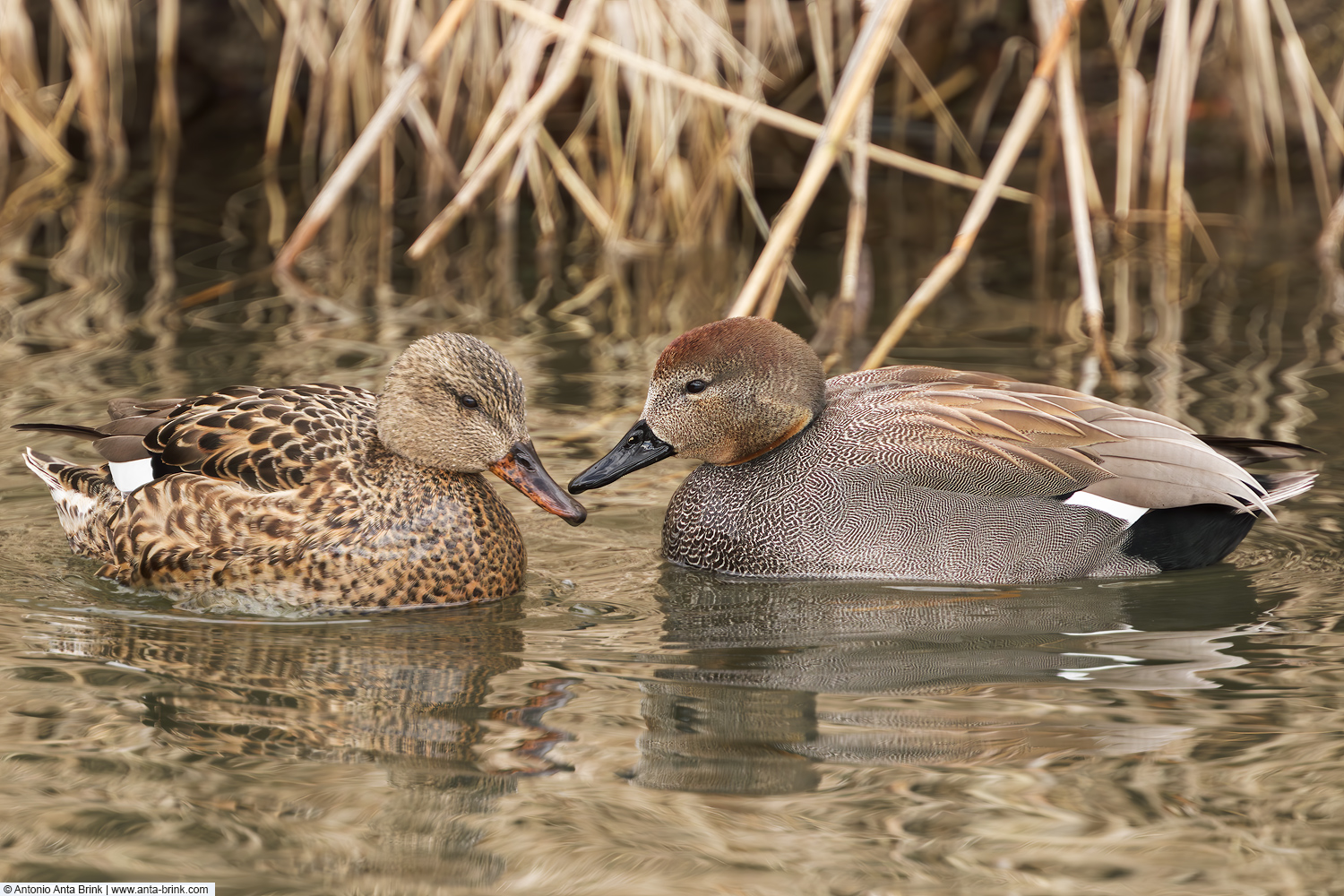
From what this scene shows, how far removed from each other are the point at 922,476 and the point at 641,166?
470 centimetres

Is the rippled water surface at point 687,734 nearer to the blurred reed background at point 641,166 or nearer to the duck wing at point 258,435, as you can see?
the duck wing at point 258,435

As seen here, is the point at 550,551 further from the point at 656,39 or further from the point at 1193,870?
the point at 656,39

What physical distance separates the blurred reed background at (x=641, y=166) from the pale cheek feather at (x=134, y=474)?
1.41m

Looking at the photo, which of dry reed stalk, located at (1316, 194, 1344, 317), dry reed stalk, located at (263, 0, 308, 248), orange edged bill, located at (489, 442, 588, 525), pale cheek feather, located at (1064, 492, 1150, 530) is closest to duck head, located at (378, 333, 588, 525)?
orange edged bill, located at (489, 442, 588, 525)

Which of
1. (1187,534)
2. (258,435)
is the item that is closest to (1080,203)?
(1187,534)

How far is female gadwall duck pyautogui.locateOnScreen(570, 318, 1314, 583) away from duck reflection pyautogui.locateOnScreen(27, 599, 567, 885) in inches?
35.8

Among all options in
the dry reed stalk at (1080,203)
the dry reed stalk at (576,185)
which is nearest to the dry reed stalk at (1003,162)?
the dry reed stalk at (1080,203)

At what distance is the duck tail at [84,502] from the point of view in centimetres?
529

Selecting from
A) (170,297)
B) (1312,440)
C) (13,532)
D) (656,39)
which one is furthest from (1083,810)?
(170,297)

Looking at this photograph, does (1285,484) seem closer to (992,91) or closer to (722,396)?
(722,396)

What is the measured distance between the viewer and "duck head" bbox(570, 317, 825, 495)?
549cm

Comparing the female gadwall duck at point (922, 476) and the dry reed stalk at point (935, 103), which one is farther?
the dry reed stalk at point (935, 103)

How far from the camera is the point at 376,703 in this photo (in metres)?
4.28

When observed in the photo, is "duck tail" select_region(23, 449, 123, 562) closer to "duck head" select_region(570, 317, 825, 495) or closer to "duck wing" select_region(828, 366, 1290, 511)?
"duck head" select_region(570, 317, 825, 495)
